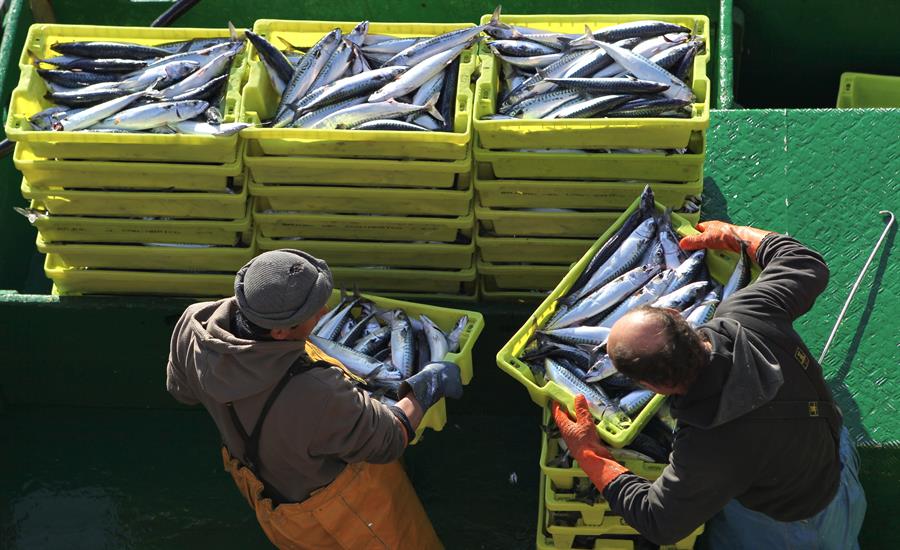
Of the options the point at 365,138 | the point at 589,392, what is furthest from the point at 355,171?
the point at 589,392

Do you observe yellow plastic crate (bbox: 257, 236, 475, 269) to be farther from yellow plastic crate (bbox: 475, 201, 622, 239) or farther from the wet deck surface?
the wet deck surface

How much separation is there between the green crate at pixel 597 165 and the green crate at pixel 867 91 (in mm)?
2312

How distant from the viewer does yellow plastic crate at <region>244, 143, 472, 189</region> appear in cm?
495

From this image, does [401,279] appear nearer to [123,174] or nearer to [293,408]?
[123,174]

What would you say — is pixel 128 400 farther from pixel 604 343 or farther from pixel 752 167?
pixel 752 167

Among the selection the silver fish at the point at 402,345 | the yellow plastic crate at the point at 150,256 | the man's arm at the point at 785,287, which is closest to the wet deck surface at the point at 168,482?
the yellow plastic crate at the point at 150,256

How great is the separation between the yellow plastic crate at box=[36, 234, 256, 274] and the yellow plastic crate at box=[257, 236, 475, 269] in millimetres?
165

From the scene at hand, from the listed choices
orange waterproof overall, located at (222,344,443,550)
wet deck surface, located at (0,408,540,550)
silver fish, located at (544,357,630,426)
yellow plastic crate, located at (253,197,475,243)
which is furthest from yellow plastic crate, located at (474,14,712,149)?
wet deck surface, located at (0,408,540,550)

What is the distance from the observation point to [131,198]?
205 inches

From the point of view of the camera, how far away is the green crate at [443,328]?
4.72m

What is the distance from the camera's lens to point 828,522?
439cm

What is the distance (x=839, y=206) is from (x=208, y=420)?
3.46m

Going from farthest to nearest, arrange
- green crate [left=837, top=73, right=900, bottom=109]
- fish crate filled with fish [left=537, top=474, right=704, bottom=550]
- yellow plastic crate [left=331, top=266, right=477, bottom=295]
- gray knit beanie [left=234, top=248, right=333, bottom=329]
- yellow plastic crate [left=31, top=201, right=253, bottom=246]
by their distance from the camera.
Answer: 1. green crate [left=837, top=73, right=900, bottom=109]
2. yellow plastic crate [left=331, top=266, right=477, bottom=295]
3. yellow plastic crate [left=31, top=201, right=253, bottom=246]
4. fish crate filled with fish [left=537, top=474, right=704, bottom=550]
5. gray knit beanie [left=234, top=248, right=333, bottom=329]

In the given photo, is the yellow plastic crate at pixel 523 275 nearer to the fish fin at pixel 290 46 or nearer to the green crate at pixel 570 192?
the green crate at pixel 570 192
